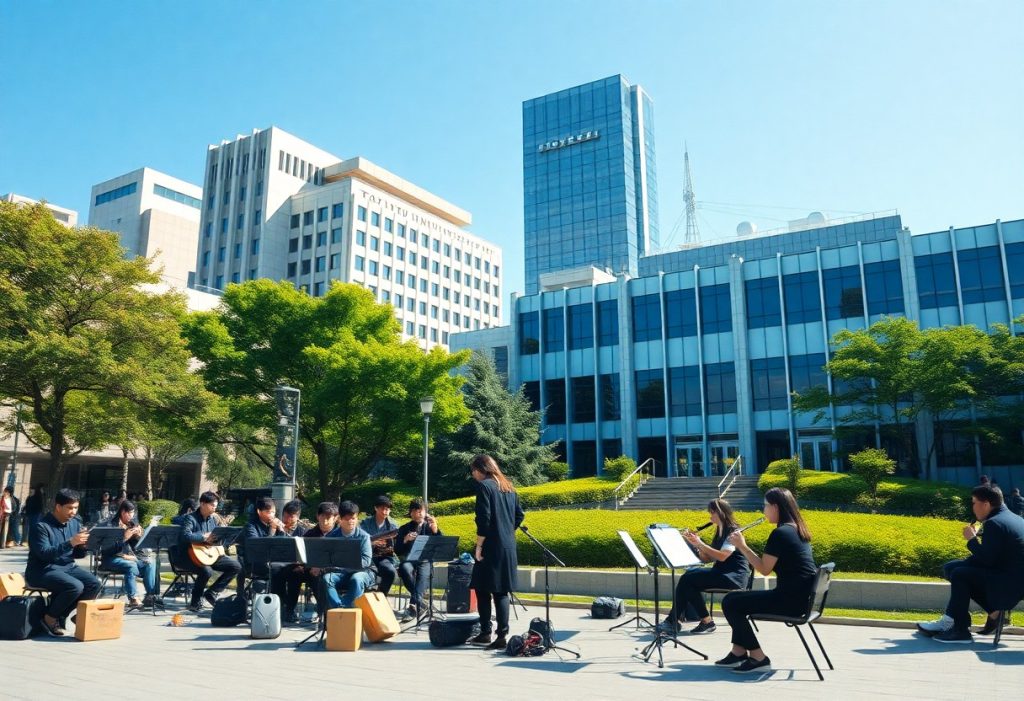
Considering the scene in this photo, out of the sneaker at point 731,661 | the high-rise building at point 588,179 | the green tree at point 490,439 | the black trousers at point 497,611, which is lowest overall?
the sneaker at point 731,661

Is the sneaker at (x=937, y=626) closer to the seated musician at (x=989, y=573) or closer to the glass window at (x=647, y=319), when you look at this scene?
the seated musician at (x=989, y=573)

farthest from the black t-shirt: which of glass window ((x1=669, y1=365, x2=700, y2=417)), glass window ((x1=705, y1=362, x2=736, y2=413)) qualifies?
glass window ((x1=669, y1=365, x2=700, y2=417))

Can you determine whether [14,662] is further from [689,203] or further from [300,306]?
[689,203]

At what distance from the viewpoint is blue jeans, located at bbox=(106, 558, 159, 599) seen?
461 inches

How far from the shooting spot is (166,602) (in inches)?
490

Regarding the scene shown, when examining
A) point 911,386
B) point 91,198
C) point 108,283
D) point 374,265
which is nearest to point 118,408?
point 108,283

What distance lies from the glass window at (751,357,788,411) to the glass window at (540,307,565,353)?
11.5 meters

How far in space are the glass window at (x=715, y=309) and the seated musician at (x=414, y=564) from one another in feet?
104

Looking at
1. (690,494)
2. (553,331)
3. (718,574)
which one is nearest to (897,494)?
(690,494)

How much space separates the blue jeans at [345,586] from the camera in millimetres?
9523

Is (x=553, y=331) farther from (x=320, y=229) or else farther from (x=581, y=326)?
(x=320, y=229)

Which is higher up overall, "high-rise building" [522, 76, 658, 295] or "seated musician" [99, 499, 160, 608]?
"high-rise building" [522, 76, 658, 295]

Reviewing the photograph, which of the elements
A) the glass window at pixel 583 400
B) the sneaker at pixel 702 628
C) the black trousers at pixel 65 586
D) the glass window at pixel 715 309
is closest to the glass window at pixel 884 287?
the glass window at pixel 715 309

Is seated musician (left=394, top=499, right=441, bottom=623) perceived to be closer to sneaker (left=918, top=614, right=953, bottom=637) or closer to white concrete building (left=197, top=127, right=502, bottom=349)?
sneaker (left=918, top=614, right=953, bottom=637)
